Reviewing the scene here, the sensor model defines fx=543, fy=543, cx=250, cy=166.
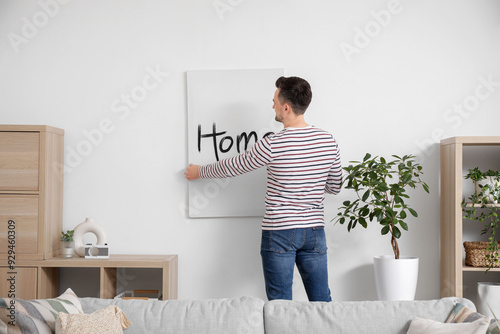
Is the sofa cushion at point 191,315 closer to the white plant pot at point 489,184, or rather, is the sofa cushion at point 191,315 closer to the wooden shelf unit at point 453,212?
the wooden shelf unit at point 453,212

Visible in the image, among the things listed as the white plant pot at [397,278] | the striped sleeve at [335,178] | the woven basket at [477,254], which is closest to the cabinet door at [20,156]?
the striped sleeve at [335,178]

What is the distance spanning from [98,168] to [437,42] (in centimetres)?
235

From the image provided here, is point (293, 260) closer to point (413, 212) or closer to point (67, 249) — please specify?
point (413, 212)

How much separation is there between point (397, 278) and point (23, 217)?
2216mm

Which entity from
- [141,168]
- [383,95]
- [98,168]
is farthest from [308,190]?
[98,168]

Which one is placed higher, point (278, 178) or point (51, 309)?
point (278, 178)

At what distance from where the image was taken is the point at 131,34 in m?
3.58

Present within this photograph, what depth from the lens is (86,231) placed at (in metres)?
3.34

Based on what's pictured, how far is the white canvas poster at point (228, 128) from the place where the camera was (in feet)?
11.5

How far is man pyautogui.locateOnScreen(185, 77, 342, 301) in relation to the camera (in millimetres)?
2977

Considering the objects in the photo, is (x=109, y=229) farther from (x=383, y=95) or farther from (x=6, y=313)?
(x=383, y=95)

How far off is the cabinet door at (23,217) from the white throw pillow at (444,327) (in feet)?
7.30

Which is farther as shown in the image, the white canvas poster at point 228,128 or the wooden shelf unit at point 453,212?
the white canvas poster at point 228,128

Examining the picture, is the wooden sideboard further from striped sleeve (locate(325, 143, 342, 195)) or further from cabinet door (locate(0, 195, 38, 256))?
striped sleeve (locate(325, 143, 342, 195))
